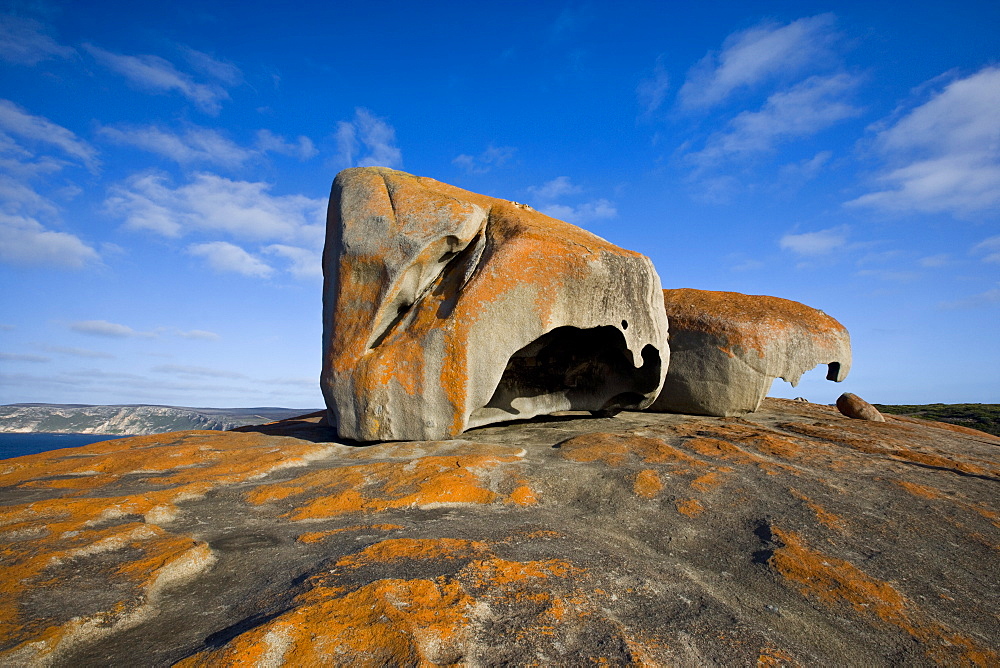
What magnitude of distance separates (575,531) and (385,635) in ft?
5.78

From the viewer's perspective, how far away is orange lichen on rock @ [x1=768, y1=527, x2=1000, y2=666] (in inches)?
101

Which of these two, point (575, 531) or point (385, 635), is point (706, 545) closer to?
point (575, 531)

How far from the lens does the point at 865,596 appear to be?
116 inches

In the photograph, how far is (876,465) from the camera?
539 centimetres

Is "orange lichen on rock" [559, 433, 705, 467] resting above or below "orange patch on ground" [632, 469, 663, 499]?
above

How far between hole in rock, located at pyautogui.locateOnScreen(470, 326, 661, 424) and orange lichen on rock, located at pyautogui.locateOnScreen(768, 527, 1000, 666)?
16.4 feet

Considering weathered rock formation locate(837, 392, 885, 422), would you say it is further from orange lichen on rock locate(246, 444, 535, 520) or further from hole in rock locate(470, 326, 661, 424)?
orange lichen on rock locate(246, 444, 535, 520)

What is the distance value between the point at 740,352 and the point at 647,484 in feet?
17.4

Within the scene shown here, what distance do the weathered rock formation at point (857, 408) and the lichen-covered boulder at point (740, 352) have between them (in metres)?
0.56

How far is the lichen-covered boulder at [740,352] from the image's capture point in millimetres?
8945

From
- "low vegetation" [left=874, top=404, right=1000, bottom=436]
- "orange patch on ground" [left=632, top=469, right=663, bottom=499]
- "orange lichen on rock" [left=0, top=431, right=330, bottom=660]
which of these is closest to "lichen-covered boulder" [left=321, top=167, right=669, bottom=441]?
"orange lichen on rock" [left=0, top=431, right=330, bottom=660]

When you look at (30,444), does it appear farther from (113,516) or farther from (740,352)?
(740,352)

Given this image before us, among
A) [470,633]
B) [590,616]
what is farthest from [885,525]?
[470,633]

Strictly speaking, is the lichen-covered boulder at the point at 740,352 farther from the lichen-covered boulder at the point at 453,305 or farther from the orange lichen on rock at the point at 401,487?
the orange lichen on rock at the point at 401,487
